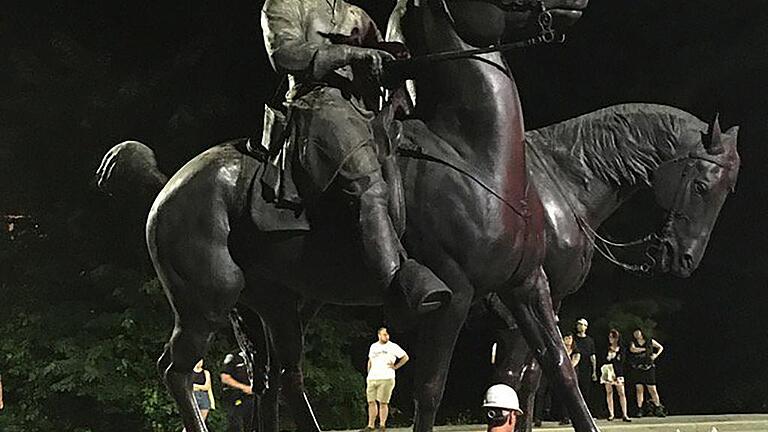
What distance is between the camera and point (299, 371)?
6152mm

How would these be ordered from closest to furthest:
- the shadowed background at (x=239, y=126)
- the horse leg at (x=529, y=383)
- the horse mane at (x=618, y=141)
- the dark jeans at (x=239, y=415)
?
the horse mane at (x=618, y=141), the horse leg at (x=529, y=383), the dark jeans at (x=239, y=415), the shadowed background at (x=239, y=126)

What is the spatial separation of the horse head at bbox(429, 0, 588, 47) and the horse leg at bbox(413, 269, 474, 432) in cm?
110

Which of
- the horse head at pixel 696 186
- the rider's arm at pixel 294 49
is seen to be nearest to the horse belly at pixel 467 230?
the rider's arm at pixel 294 49

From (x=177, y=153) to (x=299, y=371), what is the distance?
35.4ft

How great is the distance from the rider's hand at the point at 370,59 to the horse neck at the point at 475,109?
1.10ft

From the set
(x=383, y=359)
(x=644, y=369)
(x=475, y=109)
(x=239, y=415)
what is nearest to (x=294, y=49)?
(x=475, y=109)

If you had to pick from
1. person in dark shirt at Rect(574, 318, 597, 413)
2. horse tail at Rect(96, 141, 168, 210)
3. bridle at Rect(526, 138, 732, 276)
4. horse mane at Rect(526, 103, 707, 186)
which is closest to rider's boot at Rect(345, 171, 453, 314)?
horse tail at Rect(96, 141, 168, 210)

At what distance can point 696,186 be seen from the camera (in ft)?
28.4

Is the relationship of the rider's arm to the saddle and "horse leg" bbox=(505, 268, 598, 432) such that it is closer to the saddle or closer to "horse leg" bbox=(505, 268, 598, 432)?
the saddle

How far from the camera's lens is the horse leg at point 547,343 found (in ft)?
19.7

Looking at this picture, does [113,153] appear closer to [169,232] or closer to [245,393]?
[169,232]

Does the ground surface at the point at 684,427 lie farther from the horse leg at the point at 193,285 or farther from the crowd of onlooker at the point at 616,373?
the horse leg at the point at 193,285

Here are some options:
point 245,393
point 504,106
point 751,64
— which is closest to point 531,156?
point 504,106

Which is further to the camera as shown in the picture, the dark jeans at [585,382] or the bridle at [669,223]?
the dark jeans at [585,382]
